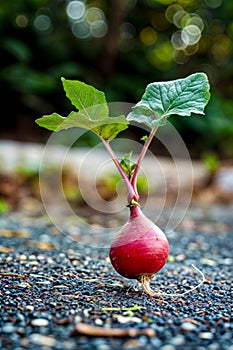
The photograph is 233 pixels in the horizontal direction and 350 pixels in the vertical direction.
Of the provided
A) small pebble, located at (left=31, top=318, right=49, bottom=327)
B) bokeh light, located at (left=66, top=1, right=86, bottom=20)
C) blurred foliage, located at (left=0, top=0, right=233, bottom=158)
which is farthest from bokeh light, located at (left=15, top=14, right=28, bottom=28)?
small pebble, located at (left=31, top=318, right=49, bottom=327)

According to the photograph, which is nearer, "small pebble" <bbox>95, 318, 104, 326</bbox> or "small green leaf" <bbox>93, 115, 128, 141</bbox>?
"small pebble" <bbox>95, 318, 104, 326</bbox>

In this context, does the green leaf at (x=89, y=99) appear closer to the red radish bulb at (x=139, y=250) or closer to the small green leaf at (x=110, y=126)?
the small green leaf at (x=110, y=126)

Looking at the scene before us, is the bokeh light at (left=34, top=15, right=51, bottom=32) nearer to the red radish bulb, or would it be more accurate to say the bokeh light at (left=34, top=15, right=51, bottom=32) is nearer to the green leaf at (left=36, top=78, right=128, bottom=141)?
the green leaf at (left=36, top=78, right=128, bottom=141)

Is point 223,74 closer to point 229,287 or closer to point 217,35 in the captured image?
point 217,35

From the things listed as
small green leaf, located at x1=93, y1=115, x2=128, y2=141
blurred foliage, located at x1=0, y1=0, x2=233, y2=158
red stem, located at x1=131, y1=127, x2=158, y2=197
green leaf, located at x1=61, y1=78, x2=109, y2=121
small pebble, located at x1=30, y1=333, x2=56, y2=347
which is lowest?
small pebble, located at x1=30, y1=333, x2=56, y2=347

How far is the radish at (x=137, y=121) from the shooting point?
1513 millimetres

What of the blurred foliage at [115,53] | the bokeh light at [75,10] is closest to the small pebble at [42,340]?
the blurred foliage at [115,53]

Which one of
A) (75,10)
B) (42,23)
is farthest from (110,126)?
(75,10)

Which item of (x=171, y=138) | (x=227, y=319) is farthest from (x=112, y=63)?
(x=227, y=319)

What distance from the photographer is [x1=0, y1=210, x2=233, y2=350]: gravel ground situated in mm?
1168

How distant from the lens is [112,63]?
299 inches

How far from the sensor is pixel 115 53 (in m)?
7.60

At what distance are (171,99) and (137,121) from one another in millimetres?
155

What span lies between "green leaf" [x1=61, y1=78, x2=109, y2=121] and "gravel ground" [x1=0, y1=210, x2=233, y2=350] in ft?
1.84
